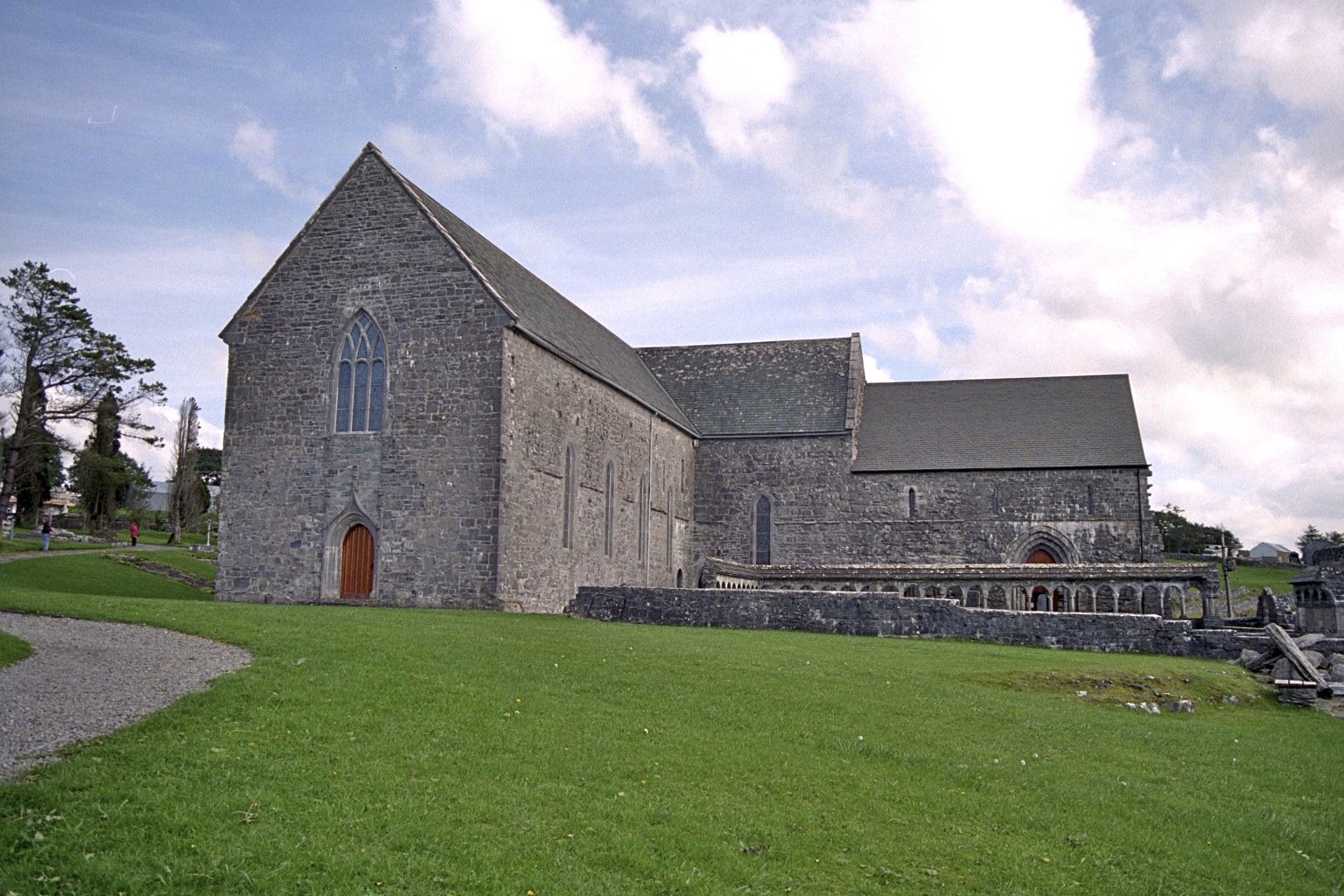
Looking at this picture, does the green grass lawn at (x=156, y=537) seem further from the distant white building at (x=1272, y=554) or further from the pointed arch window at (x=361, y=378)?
the distant white building at (x=1272, y=554)

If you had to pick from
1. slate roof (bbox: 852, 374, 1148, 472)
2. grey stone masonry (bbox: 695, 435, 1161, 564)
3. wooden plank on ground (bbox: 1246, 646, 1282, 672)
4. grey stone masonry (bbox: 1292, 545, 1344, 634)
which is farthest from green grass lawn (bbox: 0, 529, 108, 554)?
grey stone masonry (bbox: 1292, 545, 1344, 634)

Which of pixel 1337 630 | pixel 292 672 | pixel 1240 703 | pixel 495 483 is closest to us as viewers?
pixel 292 672

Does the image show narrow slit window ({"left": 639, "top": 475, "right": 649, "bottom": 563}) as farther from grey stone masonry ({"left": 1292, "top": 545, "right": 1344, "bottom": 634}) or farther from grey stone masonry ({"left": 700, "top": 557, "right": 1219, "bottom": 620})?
grey stone masonry ({"left": 1292, "top": 545, "right": 1344, "bottom": 634})

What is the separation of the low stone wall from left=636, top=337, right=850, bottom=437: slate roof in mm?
18105

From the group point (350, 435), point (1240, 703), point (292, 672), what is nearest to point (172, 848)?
point (292, 672)

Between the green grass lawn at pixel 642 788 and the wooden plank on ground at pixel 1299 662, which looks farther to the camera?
the wooden plank on ground at pixel 1299 662

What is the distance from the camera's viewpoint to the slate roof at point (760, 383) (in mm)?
44906

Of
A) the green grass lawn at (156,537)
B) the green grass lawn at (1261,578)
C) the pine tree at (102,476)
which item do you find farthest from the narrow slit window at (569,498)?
the green grass lawn at (1261,578)

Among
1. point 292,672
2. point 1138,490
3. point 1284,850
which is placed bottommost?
point 1284,850

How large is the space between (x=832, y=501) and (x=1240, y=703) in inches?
952

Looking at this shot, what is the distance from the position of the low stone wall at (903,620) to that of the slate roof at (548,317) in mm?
7939

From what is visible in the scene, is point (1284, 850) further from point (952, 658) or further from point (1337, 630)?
point (1337, 630)

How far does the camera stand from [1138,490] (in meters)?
41.2

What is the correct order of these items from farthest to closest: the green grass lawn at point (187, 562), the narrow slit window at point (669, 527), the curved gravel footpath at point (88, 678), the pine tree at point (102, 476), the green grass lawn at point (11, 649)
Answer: the pine tree at point (102, 476)
the narrow slit window at point (669, 527)
the green grass lawn at point (187, 562)
the green grass lawn at point (11, 649)
the curved gravel footpath at point (88, 678)
